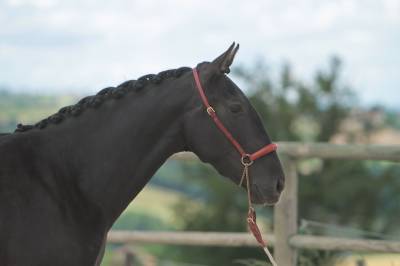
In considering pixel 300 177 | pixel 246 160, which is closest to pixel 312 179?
pixel 300 177

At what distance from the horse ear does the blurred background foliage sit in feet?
54.7

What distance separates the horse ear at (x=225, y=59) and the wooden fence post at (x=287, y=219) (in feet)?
5.84

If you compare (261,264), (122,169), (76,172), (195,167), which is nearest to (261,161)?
(122,169)

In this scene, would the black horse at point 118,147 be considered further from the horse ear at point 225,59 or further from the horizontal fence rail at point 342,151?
the horizontal fence rail at point 342,151

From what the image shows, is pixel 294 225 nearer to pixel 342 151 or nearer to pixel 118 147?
pixel 342 151

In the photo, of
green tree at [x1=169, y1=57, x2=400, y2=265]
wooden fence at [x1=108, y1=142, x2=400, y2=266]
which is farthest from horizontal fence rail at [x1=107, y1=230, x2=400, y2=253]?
green tree at [x1=169, y1=57, x2=400, y2=265]

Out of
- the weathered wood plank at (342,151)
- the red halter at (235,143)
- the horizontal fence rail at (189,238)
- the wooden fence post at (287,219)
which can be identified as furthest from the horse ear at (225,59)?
the horizontal fence rail at (189,238)

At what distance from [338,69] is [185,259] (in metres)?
8.41

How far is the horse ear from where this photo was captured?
3082 millimetres

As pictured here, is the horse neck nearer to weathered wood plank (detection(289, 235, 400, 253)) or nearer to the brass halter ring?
the brass halter ring

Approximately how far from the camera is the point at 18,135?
3039 mm

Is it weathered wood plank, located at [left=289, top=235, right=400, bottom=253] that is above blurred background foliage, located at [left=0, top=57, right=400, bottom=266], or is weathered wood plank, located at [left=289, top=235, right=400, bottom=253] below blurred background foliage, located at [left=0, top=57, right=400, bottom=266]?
below

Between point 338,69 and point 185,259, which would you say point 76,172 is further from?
point 338,69

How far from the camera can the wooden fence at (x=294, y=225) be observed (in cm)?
437
